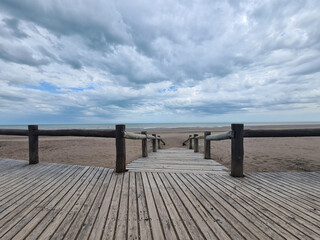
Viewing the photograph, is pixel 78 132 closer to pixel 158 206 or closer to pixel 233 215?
pixel 158 206

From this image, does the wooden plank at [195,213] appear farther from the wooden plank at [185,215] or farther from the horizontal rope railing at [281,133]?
the horizontal rope railing at [281,133]

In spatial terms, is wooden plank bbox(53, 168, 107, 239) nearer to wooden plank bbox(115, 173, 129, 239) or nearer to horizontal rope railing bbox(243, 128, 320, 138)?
wooden plank bbox(115, 173, 129, 239)

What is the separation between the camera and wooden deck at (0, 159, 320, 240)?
1427mm

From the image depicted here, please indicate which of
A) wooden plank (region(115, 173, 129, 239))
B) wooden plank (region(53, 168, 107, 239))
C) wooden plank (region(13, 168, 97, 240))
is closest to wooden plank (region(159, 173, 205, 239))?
wooden plank (region(115, 173, 129, 239))

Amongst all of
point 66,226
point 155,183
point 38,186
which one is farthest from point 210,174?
point 38,186

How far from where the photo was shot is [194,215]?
1.68m

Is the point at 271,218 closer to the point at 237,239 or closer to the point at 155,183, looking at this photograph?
the point at 237,239

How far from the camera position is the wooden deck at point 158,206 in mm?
1427

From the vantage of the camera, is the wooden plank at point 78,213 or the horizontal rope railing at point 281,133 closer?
the wooden plank at point 78,213

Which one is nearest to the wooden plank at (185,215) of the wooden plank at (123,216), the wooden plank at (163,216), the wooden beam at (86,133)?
the wooden plank at (163,216)

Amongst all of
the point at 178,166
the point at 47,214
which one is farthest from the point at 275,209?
the point at 47,214

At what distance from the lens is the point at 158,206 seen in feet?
6.11

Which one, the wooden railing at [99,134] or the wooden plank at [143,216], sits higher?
the wooden railing at [99,134]

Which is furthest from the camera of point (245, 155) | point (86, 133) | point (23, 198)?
point (245, 155)
